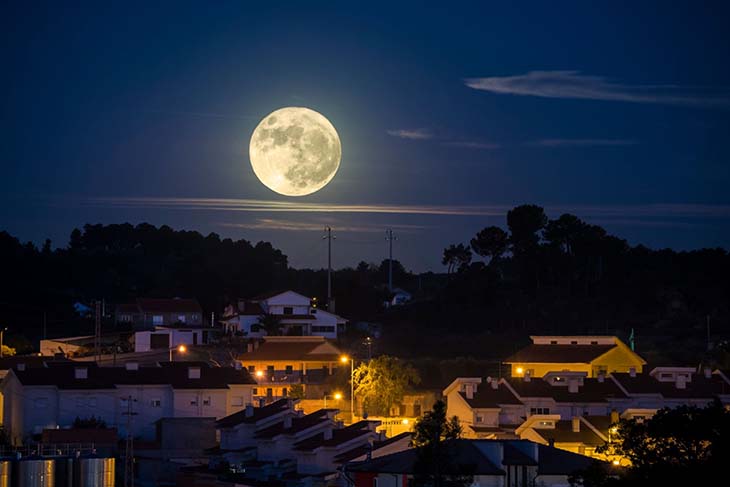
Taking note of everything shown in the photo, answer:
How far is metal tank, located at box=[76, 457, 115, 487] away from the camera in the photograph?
43.3 m

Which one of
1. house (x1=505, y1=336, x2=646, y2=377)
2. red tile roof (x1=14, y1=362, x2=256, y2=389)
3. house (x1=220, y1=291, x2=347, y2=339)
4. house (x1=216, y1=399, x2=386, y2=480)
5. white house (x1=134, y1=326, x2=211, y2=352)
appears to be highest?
house (x1=220, y1=291, x2=347, y2=339)

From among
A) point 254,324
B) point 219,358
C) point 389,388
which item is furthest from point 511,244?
point 389,388

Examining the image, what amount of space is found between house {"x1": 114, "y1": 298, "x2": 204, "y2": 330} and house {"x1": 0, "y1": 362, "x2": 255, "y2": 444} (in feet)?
65.6

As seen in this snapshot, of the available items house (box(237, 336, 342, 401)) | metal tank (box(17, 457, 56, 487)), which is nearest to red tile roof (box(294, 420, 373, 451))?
metal tank (box(17, 457, 56, 487))

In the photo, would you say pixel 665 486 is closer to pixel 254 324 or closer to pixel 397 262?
pixel 254 324

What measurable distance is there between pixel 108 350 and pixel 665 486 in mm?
46872

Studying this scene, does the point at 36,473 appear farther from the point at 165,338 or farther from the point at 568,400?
the point at 165,338

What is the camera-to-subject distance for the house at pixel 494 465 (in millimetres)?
36500

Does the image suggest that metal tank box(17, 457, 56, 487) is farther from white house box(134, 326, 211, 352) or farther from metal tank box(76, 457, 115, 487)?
white house box(134, 326, 211, 352)

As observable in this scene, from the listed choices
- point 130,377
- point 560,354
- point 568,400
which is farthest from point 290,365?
point 568,400

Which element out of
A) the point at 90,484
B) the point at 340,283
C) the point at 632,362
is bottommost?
the point at 90,484

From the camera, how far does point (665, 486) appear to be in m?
27.0

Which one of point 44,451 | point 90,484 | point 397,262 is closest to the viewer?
point 90,484

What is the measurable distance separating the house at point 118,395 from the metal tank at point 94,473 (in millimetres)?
9329
